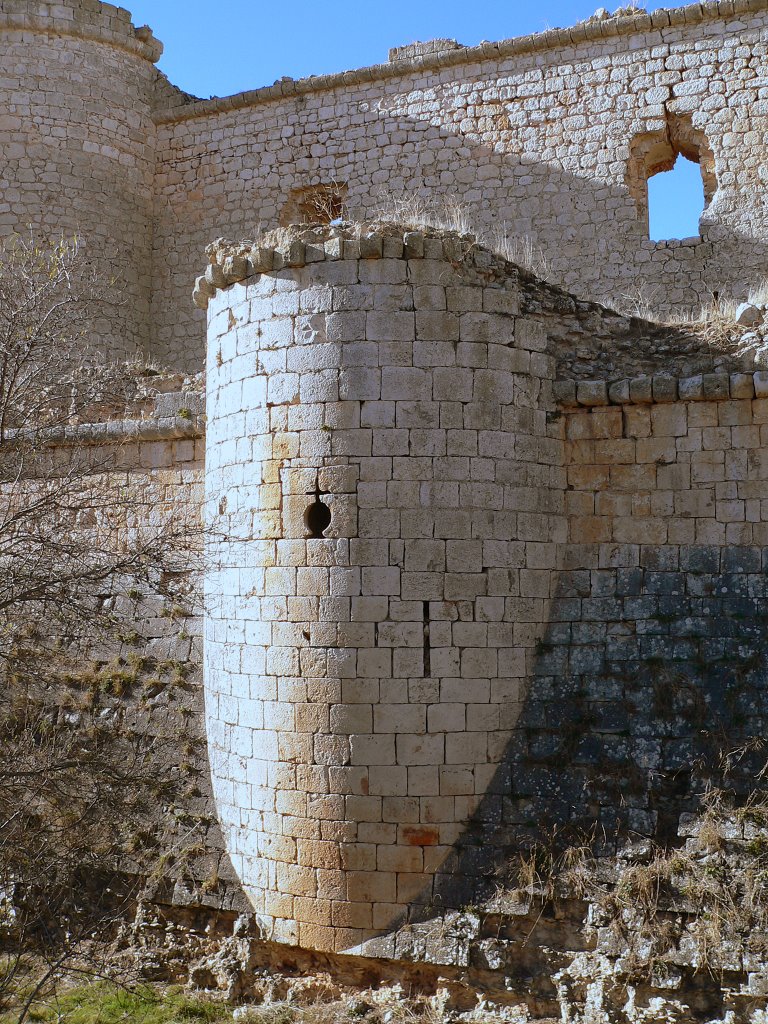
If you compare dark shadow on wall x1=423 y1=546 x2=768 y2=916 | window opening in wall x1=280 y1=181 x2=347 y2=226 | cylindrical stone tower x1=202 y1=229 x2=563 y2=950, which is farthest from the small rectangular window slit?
window opening in wall x1=280 y1=181 x2=347 y2=226

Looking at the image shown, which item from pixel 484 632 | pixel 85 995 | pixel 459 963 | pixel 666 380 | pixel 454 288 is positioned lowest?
pixel 85 995

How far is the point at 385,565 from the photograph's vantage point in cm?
677

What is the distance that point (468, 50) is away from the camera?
12.8 m

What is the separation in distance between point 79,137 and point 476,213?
5628mm

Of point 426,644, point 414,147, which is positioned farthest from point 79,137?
point 426,644

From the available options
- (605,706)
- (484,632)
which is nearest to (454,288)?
(484,632)

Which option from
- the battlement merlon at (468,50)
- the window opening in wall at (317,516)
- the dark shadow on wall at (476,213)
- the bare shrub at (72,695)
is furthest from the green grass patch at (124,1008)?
the battlement merlon at (468,50)

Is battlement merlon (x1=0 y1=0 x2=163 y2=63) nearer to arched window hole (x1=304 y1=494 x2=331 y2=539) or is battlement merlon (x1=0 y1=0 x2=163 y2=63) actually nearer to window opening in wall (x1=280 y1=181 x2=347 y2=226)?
window opening in wall (x1=280 y1=181 x2=347 y2=226)

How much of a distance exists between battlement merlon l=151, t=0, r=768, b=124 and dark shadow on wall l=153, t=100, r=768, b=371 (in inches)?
9.1

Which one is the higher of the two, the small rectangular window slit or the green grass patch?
the small rectangular window slit

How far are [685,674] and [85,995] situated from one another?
4.82 m

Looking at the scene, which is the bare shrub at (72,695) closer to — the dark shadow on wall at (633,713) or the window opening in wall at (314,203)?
the dark shadow on wall at (633,713)

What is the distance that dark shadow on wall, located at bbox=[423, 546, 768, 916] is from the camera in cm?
653

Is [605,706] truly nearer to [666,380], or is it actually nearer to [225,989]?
[666,380]
